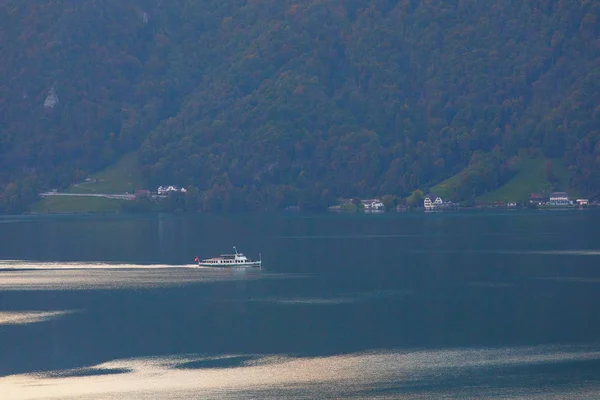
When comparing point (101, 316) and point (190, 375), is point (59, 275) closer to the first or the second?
point (101, 316)

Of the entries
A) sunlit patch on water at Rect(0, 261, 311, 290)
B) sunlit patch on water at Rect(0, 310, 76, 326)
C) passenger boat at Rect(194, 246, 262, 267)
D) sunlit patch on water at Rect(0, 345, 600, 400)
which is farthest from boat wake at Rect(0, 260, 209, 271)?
sunlit patch on water at Rect(0, 345, 600, 400)

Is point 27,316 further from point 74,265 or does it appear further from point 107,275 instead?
point 74,265

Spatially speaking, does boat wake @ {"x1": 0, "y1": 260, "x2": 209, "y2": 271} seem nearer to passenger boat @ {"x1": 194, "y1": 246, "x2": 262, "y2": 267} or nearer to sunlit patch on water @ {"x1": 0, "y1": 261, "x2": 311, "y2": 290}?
sunlit patch on water @ {"x1": 0, "y1": 261, "x2": 311, "y2": 290}

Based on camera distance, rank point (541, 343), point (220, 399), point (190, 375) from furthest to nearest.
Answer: point (541, 343) → point (190, 375) → point (220, 399)

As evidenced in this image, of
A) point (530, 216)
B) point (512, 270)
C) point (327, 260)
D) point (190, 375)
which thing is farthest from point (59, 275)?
point (530, 216)

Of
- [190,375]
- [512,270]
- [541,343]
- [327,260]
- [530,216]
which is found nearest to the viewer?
[190,375]

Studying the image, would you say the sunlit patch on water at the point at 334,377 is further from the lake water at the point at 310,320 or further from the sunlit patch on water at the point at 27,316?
the sunlit patch on water at the point at 27,316

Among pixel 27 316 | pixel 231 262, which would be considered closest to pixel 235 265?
pixel 231 262
